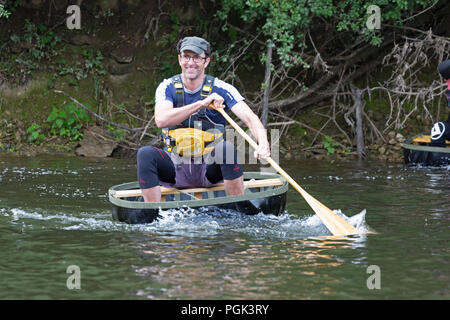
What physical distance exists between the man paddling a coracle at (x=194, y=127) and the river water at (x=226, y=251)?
0.41 metres

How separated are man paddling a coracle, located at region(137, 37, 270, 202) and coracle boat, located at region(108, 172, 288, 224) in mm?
179

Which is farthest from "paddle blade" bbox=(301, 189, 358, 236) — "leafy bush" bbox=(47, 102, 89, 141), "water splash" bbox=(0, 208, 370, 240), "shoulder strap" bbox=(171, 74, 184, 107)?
"leafy bush" bbox=(47, 102, 89, 141)

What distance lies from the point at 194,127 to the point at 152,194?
2.08 ft

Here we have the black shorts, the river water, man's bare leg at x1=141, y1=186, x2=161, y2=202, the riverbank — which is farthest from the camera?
the riverbank

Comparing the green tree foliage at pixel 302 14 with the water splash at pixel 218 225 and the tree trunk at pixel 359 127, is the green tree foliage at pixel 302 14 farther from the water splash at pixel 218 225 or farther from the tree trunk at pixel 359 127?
the water splash at pixel 218 225

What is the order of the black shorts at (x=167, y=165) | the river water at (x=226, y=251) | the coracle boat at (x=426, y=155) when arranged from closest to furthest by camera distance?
1. the river water at (x=226, y=251)
2. the black shorts at (x=167, y=165)
3. the coracle boat at (x=426, y=155)

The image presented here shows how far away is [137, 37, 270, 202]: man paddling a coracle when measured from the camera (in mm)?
6008

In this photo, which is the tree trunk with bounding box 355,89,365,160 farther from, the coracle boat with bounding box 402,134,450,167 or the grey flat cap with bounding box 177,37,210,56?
the grey flat cap with bounding box 177,37,210,56

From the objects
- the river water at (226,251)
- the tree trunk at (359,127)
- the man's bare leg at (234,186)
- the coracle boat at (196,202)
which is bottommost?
the river water at (226,251)

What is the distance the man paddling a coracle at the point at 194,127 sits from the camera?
6.01 metres

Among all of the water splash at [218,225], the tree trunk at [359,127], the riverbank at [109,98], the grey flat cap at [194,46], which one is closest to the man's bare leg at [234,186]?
the water splash at [218,225]

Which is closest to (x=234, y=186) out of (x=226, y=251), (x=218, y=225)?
(x=218, y=225)

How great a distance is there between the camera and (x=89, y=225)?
645 centimetres

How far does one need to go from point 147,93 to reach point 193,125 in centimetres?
725
